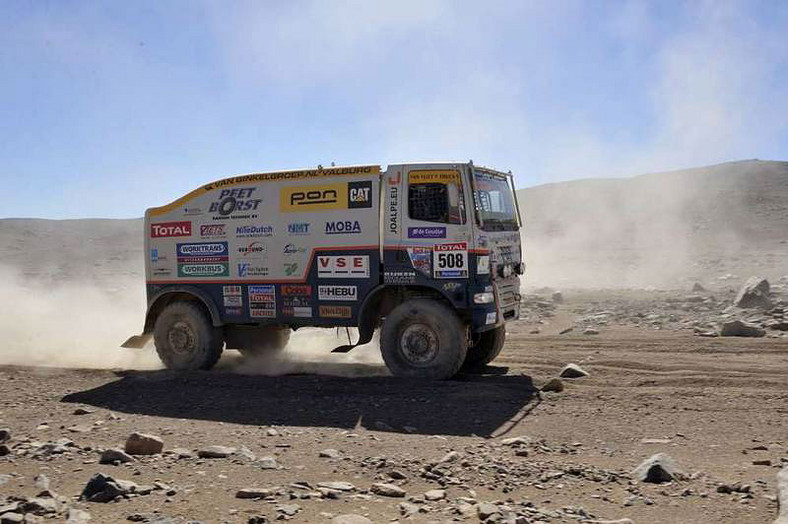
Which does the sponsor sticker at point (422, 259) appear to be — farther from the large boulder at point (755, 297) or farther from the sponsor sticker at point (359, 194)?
the large boulder at point (755, 297)

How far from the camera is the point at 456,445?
671 centimetres

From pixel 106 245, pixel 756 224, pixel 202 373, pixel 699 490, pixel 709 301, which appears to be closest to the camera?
pixel 699 490

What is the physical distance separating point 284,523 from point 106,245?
155 ft

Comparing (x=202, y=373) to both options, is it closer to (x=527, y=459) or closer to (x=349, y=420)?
(x=349, y=420)

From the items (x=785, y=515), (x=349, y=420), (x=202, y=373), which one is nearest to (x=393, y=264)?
(x=349, y=420)

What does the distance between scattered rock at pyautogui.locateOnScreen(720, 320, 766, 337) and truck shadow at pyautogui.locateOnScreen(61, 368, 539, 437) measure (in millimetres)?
4796

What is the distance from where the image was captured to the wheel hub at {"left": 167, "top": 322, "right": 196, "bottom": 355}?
11.2 meters

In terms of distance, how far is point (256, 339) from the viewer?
465 inches

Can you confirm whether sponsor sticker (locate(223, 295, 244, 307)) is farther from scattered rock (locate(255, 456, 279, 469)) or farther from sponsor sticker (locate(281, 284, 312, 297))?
scattered rock (locate(255, 456, 279, 469))

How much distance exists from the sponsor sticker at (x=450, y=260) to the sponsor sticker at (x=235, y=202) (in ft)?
9.04

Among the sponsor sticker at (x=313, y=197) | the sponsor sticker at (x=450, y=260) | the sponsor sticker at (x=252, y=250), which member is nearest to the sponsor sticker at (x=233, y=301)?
the sponsor sticker at (x=252, y=250)

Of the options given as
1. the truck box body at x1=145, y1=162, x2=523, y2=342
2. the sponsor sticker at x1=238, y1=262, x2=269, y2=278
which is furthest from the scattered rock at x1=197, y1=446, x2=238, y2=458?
the sponsor sticker at x1=238, y1=262, x2=269, y2=278

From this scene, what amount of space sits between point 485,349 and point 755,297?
8521 mm

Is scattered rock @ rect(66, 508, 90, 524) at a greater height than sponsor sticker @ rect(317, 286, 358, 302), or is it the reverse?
sponsor sticker @ rect(317, 286, 358, 302)
